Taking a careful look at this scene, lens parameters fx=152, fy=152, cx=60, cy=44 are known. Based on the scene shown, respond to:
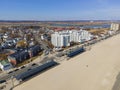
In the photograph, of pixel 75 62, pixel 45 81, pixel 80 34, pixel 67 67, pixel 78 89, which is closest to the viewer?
pixel 78 89

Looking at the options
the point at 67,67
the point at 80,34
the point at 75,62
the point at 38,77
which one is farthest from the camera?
the point at 80,34

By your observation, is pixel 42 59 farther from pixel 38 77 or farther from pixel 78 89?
pixel 78 89

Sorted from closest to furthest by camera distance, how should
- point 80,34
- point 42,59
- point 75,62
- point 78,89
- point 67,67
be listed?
point 78,89
point 67,67
point 75,62
point 42,59
point 80,34

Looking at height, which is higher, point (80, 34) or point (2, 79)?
point (80, 34)

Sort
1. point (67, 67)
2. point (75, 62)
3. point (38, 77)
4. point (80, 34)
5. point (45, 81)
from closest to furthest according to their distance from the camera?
point (45, 81)
point (38, 77)
point (67, 67)
point (75, 62)
point (80, 34)

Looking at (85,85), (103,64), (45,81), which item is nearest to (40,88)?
(45,81)

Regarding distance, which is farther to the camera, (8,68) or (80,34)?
(80,34)

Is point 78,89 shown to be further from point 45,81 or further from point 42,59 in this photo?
point 42,59

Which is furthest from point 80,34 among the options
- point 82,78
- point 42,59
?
point 82,78

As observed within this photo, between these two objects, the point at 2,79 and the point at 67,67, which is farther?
the point at 67,67
